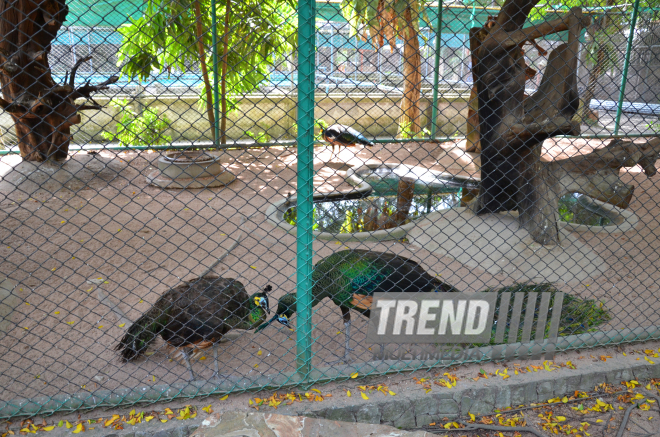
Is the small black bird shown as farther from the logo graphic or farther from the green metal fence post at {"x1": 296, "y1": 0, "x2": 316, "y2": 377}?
the green metal fence post at {"x1": 296, "y1": 0, "x2": 316, "y2": 377}

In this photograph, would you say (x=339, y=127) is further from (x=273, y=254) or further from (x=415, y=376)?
(x=415, y=376)

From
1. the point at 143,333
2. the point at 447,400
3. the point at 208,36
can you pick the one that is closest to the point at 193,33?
the point at 208,36

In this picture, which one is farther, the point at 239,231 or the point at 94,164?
the point at 94,164

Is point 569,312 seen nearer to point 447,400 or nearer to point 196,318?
point 447,400

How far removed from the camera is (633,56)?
10.7 m

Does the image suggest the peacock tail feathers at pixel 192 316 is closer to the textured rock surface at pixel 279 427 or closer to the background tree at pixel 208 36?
the textured rock surface at pixel 279 427

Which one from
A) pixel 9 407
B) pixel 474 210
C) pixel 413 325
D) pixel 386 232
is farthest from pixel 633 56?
pixel 9 407

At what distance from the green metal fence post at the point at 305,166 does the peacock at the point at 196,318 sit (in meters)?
0.35

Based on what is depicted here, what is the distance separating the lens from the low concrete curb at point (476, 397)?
243 cm

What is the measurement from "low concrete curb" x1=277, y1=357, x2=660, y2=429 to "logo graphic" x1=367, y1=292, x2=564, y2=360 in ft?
0.61

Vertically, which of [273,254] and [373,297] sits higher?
[373,297]

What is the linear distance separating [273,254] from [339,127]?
→ 3.91 metres

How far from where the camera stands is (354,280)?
2707 millimetres

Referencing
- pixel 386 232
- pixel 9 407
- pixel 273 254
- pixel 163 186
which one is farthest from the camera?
pixel 163 186
